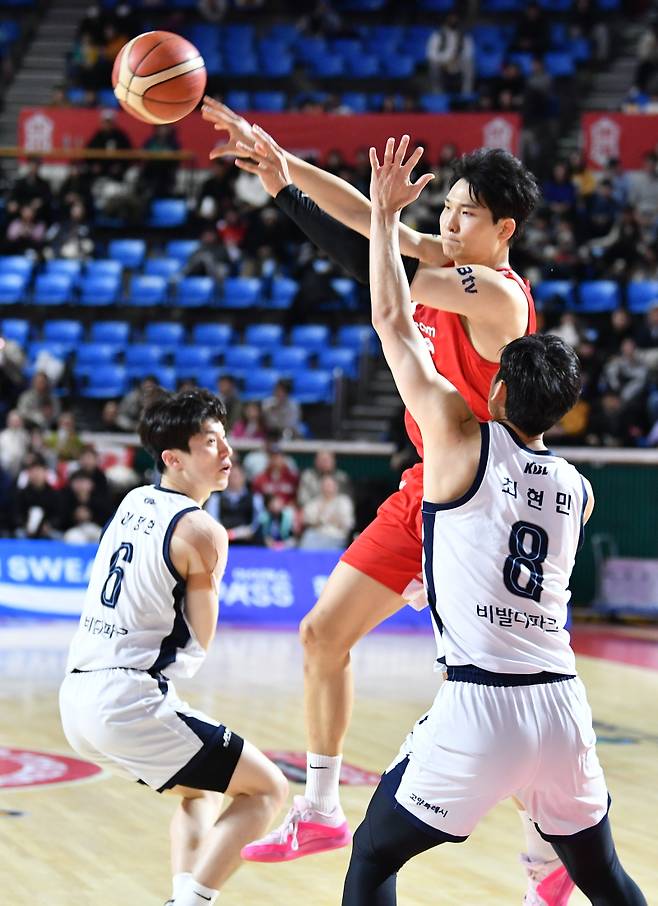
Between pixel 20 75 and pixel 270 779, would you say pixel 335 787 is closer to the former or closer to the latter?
pixel 270 779

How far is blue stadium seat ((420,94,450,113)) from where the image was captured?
66.4ft

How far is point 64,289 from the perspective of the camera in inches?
731

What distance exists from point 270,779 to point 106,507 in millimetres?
9671

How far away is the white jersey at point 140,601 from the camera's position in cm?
417

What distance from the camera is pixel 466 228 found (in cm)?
460

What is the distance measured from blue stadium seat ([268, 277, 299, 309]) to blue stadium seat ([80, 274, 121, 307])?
A: 2.03m

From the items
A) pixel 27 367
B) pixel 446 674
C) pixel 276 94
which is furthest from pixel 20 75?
pixel 446 674

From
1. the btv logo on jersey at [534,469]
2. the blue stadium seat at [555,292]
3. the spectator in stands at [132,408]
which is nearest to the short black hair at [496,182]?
the btv logo on jersey at [534,469]

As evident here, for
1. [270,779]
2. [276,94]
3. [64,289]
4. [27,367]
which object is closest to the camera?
[270,779]

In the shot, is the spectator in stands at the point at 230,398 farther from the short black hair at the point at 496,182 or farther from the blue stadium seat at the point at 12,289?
the short black hair at the point at 496,182

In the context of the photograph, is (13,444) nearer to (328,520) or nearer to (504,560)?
(328,520)

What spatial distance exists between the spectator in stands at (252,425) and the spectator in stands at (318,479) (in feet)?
3.96

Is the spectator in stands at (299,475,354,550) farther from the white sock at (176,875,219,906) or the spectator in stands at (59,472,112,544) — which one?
the white sock at (176,875,219,906)

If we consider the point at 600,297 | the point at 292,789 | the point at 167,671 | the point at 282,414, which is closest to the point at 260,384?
the point at 282,414
